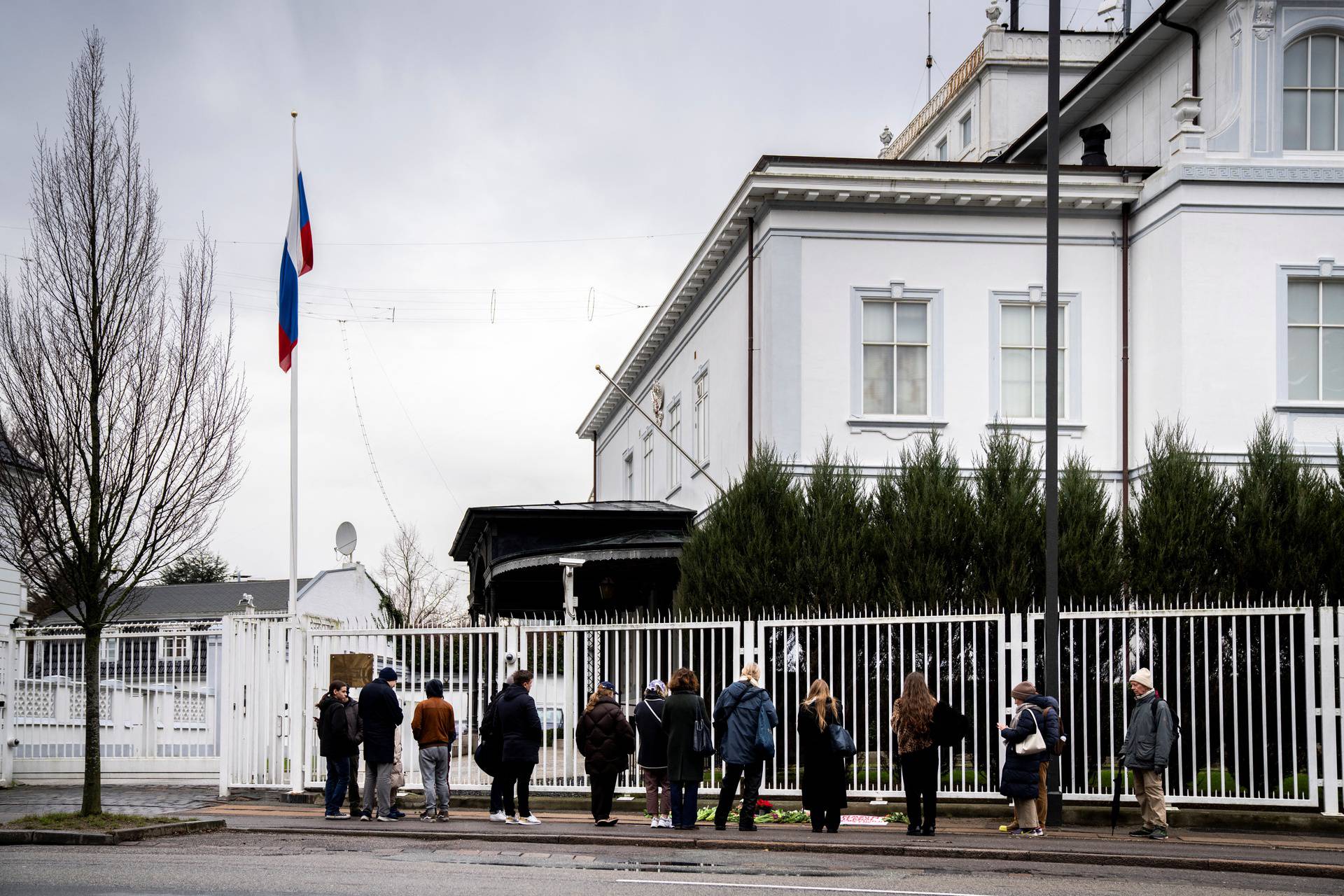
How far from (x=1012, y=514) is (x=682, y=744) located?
20.4 ft

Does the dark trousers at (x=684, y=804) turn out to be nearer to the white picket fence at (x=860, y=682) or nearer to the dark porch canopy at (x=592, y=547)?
the white picket fence at (x=860, y=682)

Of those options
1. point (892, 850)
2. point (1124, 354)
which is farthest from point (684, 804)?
point (1124, 354)

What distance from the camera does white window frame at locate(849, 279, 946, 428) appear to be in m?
24.1

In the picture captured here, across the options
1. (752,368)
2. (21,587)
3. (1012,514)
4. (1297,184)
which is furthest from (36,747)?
(1297,184)

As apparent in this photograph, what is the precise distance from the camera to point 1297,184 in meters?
23.6

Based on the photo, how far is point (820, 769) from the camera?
15.8 metres

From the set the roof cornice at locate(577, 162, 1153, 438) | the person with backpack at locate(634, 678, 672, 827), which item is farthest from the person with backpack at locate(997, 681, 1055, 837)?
the roof cornice at locate(577, 162, 1153, 438)

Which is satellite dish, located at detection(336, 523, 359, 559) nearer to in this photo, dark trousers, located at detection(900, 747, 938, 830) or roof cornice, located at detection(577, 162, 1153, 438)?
roof cornice, located at detection(577, 162, 1153, 438)

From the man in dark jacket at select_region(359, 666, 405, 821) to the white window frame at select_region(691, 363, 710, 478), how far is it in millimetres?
11804

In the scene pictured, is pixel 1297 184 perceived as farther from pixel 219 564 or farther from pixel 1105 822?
pixel 219 564

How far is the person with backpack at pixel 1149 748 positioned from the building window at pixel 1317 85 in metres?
12.0

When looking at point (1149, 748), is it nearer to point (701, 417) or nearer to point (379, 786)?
point (379, 786)

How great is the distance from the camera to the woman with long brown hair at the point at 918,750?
15375 mm

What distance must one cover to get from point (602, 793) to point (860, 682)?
13.3 ft
